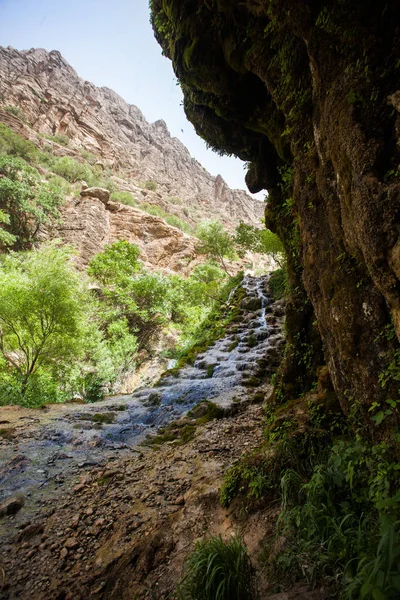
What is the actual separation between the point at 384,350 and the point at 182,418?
5.62 m

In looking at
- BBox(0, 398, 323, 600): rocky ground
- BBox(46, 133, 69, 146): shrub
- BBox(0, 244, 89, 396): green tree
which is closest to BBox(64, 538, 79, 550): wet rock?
BBox(0, 398, 323, 600): rocky ground

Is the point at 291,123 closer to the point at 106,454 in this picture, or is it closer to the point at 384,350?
the point at 384,350

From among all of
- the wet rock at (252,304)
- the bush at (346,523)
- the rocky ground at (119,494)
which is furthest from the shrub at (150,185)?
the bush at (346,523)

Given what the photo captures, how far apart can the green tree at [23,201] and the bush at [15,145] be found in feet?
18.4

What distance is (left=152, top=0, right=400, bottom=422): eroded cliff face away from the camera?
225 centimetres

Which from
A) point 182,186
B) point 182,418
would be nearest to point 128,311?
point 182,418

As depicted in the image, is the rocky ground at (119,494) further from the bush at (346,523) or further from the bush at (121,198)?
the bush at (121,198)

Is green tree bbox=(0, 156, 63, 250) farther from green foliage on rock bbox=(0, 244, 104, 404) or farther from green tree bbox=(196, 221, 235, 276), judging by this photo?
green foliage on rock bbox=(0, 244, 104, 404)

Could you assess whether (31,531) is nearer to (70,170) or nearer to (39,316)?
(39,316)

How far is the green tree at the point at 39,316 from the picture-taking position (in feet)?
31.5

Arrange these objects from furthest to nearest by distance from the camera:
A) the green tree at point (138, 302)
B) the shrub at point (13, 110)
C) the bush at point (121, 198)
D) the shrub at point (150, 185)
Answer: the shrub at point (150, 185) → the bush at point (121, 198) → the shrub at point (13, 110) → the green tree at point (138, 302)

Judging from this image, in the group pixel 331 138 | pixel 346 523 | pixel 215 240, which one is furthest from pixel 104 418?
pixel 215 240

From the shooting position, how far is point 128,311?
56.1 feet

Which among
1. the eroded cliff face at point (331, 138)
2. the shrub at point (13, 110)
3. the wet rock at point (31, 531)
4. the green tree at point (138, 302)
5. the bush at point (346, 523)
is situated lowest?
the wet rock at point (31, 531)
